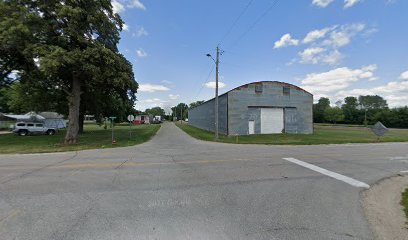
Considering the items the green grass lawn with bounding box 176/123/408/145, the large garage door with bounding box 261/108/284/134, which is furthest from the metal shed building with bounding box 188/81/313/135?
the green grass lawn with bounding box 176/123/408/145

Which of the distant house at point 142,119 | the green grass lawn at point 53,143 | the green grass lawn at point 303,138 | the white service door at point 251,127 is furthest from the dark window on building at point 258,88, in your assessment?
the distant house at point 142,119

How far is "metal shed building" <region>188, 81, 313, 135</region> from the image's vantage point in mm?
27016

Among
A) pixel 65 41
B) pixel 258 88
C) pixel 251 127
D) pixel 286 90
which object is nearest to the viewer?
pixel 65 41

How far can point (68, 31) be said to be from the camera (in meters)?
15.7

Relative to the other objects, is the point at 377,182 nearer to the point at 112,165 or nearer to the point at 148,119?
the point at 112,165

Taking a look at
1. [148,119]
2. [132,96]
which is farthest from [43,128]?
[148,119]

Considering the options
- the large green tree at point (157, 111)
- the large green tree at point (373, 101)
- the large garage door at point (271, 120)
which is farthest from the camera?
the large green tree at point (157, 111)

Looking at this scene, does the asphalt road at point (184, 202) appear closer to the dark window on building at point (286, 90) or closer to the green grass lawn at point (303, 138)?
the green grass lawn at point (303, 138)

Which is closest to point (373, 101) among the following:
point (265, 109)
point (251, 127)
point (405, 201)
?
point (265, 109)

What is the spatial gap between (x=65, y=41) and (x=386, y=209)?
63.7 feet

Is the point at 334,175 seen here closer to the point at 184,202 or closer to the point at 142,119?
the point at 184,202

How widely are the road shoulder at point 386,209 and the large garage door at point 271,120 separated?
21.2 metres

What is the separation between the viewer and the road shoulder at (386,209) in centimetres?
376

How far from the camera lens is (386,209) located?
479 centimetres
